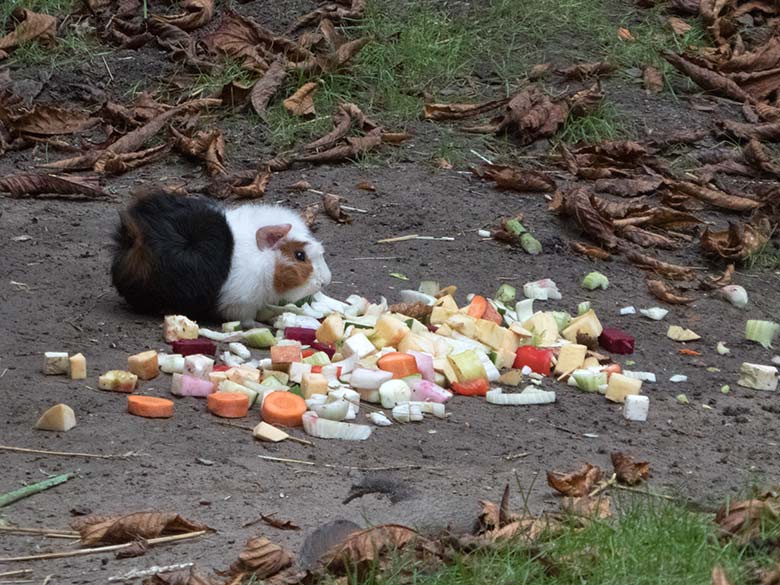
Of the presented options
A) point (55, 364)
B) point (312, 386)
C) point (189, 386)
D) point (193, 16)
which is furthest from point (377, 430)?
point (193, 16)

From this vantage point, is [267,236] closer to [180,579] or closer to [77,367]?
[77,367]

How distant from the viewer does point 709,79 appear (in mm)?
7992

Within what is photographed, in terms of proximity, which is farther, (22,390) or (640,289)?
(640,289)

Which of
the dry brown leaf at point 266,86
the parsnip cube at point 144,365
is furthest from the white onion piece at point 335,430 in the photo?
the dry brown leaf at point 266,86

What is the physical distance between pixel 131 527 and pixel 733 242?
3992 millimetres

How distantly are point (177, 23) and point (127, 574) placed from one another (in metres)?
6.05

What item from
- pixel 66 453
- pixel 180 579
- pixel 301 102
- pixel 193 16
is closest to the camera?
pixel 180 579

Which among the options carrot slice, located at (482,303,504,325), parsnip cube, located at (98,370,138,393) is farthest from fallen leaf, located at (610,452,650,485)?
parsnip cube, located at (98,370,138,393)

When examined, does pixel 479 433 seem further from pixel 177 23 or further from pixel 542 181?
pixel 177 23

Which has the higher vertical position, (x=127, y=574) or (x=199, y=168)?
(x=127, y=574)

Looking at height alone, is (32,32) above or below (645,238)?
above

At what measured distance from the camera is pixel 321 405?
4.03 meters

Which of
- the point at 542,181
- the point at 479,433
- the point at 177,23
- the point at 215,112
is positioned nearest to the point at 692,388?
the point at 479,433

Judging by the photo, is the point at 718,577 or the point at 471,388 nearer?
the point at 718,577
